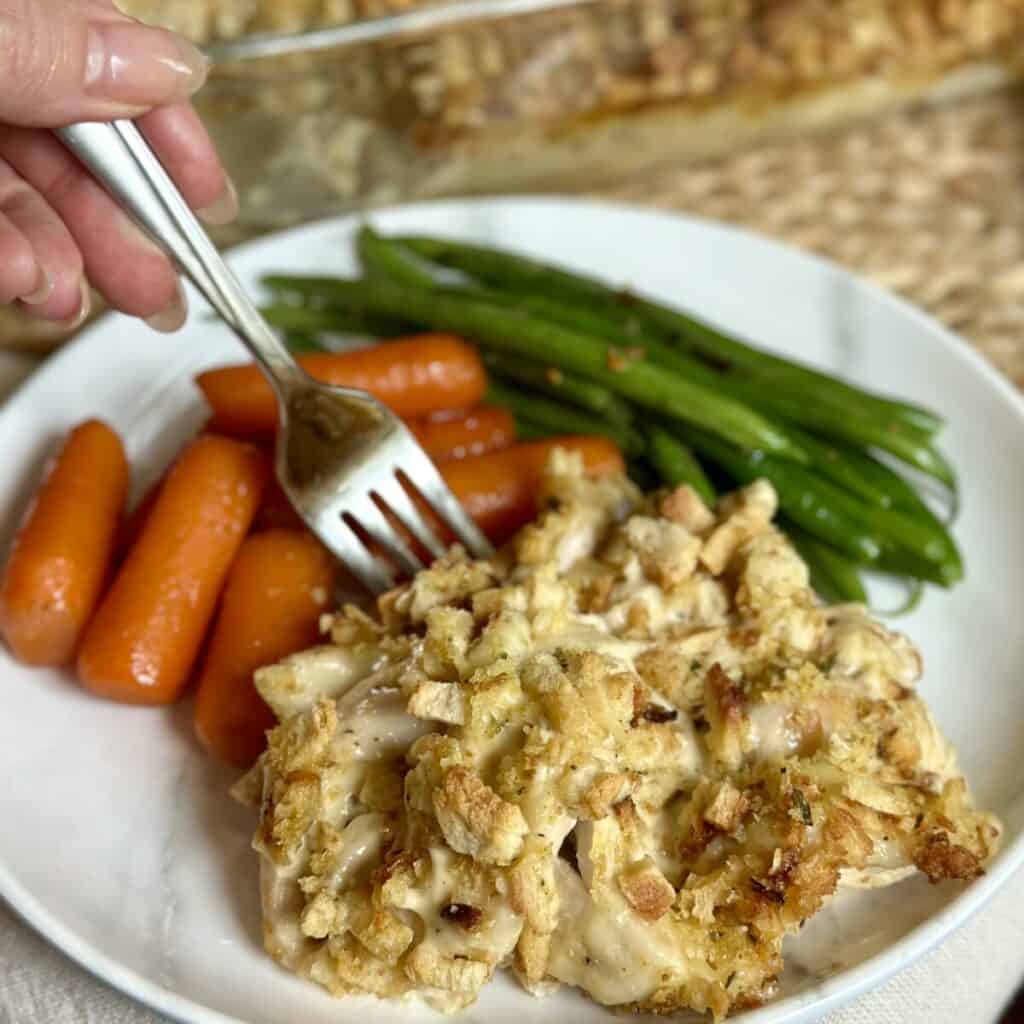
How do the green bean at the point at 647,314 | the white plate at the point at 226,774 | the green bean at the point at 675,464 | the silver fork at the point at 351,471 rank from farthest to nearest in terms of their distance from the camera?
the green bean at the point at 647,314 → the green bean at the point at 675,464 → the silver fork at the point at 351,471 → the white plate at the point at 226,774

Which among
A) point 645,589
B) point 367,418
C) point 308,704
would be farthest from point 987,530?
point 308,704

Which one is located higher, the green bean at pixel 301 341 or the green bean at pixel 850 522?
the green bean at pixel 301 341

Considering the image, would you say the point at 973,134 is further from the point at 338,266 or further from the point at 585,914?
the point at 585,914

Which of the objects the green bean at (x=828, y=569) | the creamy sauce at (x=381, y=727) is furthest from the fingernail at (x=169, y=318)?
the green bean at (x=828, y=569)

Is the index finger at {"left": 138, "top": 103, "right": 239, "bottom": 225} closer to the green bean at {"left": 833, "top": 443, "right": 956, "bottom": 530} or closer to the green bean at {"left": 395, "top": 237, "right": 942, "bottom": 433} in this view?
the green bean at {"left": 395, "top": 237, "right": 942, "bottom": 433}

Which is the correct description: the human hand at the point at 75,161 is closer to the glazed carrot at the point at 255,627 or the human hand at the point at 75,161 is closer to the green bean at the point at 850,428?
the glazed carrot at the point at 255,627

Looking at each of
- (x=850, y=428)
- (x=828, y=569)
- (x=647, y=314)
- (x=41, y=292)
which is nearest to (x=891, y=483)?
(x=850, y=428)

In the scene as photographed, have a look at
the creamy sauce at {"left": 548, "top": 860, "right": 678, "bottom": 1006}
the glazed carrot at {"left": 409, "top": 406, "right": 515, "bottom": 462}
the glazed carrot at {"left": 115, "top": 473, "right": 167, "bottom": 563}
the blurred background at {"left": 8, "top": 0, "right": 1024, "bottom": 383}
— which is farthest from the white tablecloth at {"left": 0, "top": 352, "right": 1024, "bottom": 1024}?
the blurred background at {"left": 8, "top": 0, "right": 1024, "bottom": 383}
